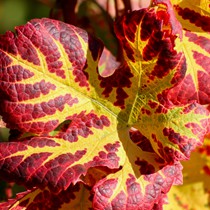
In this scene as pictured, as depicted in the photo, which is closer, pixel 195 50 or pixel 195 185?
pixel 195 50

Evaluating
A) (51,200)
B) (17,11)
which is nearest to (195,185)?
(51,200)

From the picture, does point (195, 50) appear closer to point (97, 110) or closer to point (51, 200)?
point (97, 110)

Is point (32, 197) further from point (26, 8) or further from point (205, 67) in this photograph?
point (26, 8)

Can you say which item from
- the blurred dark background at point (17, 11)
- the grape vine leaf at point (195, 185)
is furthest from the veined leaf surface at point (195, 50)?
the blurred dark background at point (17, 11)

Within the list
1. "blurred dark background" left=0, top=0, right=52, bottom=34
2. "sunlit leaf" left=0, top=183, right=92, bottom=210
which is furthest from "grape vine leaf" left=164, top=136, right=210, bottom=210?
"blurred dark background" left=0, top=0, right=52, bottom=34

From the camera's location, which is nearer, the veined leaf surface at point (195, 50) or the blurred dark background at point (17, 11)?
the veined leaf surface at point (195, 50)

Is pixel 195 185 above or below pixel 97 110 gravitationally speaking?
below

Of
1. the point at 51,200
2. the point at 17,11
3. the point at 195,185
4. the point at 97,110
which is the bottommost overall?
the point at 17,11

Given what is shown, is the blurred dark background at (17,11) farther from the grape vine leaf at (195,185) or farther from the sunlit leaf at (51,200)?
the sunlit leaf at (51,200)
